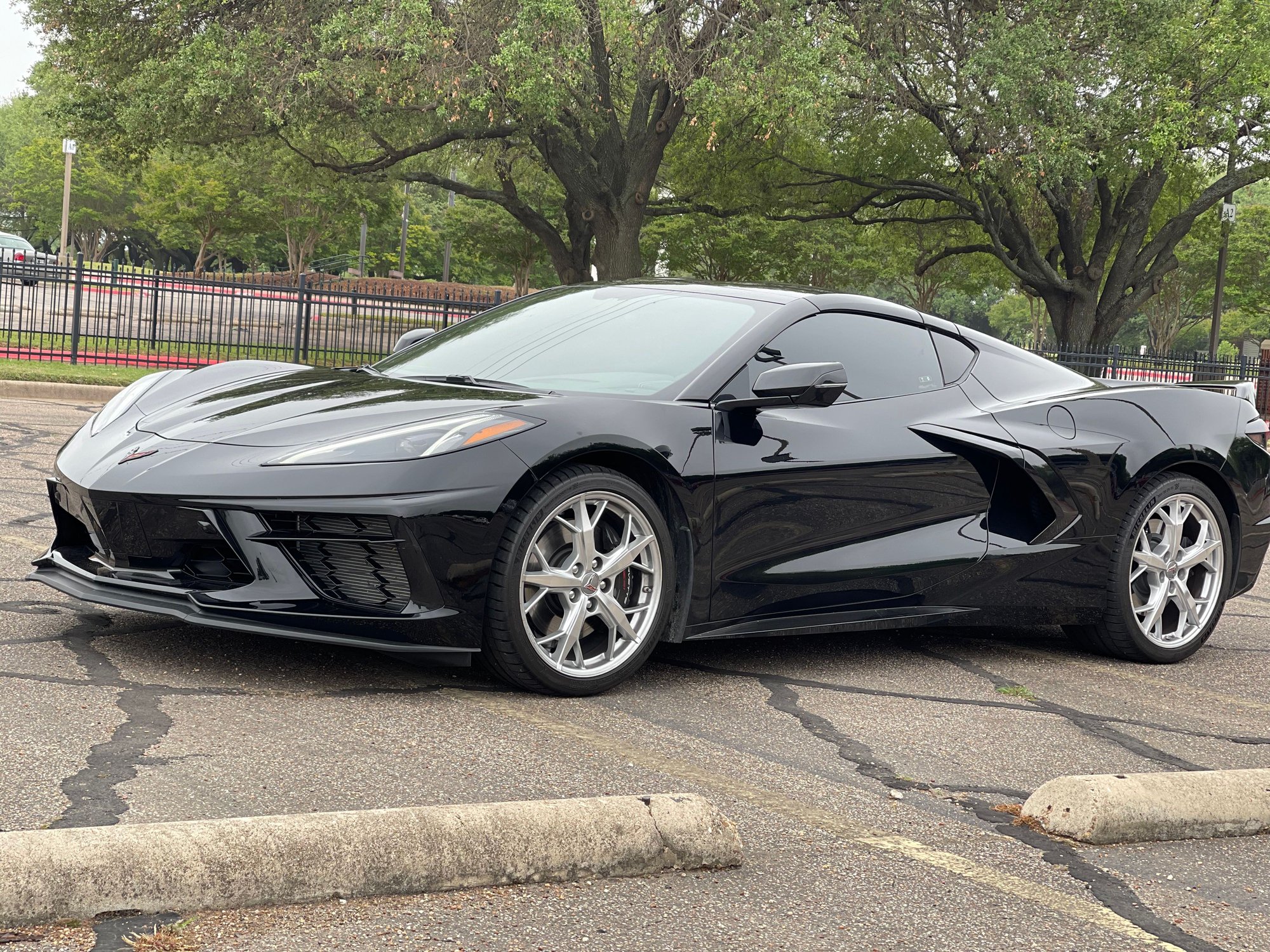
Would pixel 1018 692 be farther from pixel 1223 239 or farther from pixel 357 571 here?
pixel 1223 239

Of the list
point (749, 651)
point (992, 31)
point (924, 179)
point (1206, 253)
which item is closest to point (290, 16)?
point (992, 31)

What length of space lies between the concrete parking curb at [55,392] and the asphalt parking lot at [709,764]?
10645 mm

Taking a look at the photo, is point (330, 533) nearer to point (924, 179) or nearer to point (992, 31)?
point (992, 31)

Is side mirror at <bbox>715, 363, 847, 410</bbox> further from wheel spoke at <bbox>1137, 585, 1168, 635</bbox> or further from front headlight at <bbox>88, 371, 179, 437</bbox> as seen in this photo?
front headlight at <bbox>88, 371, 179, 437</bbox>

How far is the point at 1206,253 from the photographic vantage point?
50.4 meters

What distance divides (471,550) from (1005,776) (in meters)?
1.61

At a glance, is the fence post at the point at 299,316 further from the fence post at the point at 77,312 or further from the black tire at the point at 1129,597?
the black tire at the point at 1129,597

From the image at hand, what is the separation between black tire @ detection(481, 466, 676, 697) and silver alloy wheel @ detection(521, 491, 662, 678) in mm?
16

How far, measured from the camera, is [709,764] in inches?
155

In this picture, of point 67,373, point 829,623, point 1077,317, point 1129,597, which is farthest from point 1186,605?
point 1077,317

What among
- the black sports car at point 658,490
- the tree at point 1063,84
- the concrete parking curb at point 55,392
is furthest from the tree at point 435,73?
the black sports car at point 658,490

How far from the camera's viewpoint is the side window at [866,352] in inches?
205

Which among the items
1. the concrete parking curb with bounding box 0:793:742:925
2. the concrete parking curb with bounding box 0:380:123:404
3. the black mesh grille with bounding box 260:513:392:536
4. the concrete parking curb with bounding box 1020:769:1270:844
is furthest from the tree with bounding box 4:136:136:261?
the concrete parking curb with bounding box 0:793:742:925

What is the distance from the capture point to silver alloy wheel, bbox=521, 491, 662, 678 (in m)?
4.43
